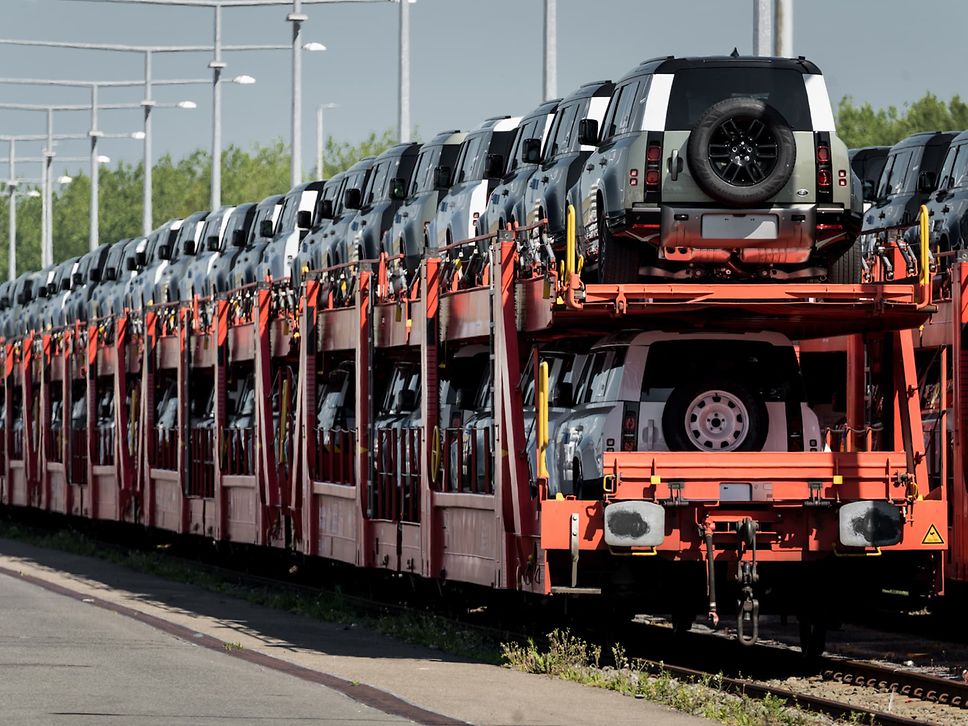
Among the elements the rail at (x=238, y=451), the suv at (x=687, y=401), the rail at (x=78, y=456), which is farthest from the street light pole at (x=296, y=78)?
the suv at (x=687, y=401)

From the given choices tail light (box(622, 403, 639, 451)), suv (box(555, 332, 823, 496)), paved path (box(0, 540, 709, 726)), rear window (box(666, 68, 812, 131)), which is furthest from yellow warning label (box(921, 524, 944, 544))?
rear window (box(666, 68, 812, 131))

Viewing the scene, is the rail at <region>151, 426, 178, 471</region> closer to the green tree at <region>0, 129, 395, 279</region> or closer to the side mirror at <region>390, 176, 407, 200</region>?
the side mirror at <region>390, 176, 407, 200</region>

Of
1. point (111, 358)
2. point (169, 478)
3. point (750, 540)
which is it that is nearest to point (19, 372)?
point (111, 358)

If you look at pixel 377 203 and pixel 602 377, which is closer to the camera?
pixel 602 377

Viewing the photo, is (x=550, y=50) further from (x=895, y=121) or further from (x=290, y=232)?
(x=895, y=121)

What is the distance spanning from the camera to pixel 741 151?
1556cm

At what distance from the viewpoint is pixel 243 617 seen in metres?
21.6

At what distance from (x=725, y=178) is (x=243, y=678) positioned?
4.57 m

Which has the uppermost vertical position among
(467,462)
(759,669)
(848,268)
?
(848,268)

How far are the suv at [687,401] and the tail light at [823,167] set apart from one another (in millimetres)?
1176

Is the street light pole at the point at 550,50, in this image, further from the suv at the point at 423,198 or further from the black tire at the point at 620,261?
the black tire at the point at 620,261

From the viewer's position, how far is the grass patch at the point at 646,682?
1388 cm

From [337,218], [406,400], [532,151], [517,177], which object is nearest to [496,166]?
[517,177]

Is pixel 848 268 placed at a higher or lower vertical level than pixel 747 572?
higher
